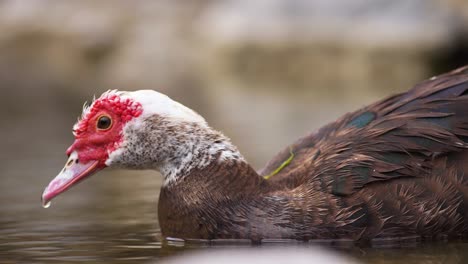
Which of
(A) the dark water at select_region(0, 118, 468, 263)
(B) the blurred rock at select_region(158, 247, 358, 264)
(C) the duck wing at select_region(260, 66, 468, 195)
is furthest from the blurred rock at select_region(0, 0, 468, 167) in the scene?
(B) the blurred rock at select_region(158, 247, 358, 264)

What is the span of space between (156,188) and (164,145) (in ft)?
9.44

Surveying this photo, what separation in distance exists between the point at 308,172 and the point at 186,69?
680 inches

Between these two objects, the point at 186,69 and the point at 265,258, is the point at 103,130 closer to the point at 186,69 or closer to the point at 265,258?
the point at 265,258

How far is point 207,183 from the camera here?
702 cm

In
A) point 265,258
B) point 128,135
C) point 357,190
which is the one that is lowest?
point 265,258

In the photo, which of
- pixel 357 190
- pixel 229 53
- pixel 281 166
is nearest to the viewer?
pixel 357 190

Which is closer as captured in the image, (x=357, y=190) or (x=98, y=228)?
(x=357, y=190)

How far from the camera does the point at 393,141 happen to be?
7.02 meters

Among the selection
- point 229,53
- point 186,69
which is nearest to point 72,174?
point 229,53

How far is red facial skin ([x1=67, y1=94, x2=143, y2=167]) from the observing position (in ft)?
23.5

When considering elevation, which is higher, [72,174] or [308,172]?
[72,174]

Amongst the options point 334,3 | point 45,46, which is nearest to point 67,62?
point 45,46

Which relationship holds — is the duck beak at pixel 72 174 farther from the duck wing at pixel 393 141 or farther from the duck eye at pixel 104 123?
the duck wing at pixel 393 141

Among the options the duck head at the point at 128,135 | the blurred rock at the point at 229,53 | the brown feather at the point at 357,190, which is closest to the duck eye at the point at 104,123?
the duck head at the point at 128,135
